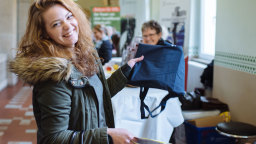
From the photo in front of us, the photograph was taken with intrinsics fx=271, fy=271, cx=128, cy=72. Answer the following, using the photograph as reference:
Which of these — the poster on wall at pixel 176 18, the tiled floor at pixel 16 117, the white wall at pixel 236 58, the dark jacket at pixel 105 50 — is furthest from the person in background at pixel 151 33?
the tiled floor at pixel 16 117

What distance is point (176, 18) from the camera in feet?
14.8

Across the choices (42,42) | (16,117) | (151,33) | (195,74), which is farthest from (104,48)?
(42,42)

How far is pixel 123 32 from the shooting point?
6137 millimetres

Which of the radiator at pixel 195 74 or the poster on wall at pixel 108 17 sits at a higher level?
the poster on wall at pixel 108 17

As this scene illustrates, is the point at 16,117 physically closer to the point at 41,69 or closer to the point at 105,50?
the point at 105,50

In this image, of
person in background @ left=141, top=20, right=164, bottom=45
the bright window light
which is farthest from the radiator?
person in background @ left=141, top=20, right=164, bottom=45

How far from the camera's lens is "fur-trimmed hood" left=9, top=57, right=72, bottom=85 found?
913mm

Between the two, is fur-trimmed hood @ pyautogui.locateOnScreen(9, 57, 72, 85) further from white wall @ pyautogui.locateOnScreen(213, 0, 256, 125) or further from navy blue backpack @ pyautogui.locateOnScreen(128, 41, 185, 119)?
white wall @ pyautogui.locateOnScreen(213, 0, 256, 125)

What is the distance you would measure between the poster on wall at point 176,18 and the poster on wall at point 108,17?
144 cm

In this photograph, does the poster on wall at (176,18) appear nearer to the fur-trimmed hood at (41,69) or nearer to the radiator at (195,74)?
the radiator at (195,74)

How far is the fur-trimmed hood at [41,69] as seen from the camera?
0.91 m

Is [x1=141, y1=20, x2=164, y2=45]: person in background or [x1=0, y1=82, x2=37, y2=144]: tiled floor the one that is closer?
[x1=141, y1=20, x2=164, y2=45]: person in background

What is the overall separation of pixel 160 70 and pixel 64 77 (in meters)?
0.62

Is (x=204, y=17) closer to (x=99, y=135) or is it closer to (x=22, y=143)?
(x=22, y=143)
